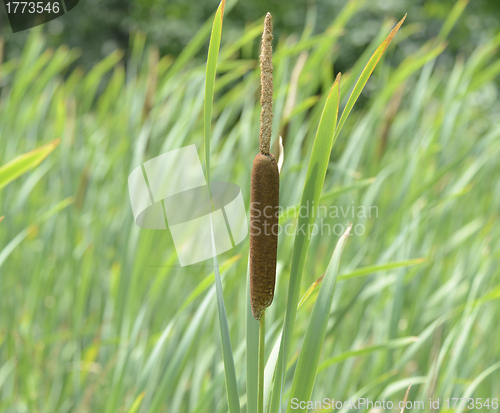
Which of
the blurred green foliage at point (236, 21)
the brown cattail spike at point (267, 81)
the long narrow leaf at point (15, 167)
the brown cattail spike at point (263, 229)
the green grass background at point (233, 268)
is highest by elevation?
the blurred green foliage at point (236, 21)

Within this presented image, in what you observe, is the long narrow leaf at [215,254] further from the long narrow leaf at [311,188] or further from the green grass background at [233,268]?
the green grass background at [233,268]

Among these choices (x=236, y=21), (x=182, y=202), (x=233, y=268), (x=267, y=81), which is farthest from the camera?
(x=236, y=21)

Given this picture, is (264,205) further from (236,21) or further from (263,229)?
(236,21)

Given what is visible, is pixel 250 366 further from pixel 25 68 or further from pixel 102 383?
pixel 25 68

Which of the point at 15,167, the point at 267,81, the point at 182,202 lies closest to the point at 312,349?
the point at 267,81

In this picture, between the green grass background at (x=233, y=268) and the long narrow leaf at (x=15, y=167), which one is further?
the green grass background at (x=233, y=268)

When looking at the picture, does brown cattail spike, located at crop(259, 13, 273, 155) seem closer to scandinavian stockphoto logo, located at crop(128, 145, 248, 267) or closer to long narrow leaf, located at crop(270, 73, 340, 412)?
long narrow leaf, located at crop(270, 73, 340, 412)

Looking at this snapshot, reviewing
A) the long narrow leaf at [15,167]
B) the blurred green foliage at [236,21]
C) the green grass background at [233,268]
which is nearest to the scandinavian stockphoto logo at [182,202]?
the green grass background at [233,268]
